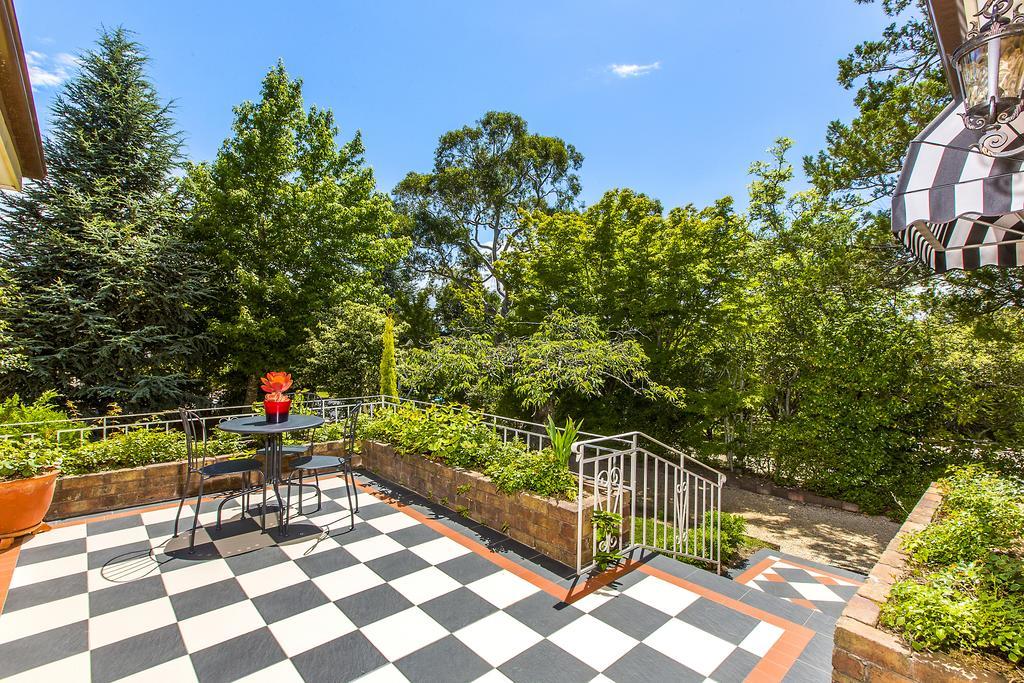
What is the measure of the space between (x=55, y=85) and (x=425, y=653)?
640 inches

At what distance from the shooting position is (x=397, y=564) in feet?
11.0

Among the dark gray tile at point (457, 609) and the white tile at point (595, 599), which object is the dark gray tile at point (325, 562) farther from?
the white tile at point (595, 599)

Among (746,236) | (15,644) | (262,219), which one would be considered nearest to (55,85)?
(262,219)

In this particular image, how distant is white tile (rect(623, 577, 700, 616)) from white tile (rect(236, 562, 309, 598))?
2.37 meters

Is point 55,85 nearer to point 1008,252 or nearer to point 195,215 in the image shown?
point 195,215

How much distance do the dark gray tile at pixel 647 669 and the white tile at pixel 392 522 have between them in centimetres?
239

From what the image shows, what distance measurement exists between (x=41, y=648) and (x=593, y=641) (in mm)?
2970

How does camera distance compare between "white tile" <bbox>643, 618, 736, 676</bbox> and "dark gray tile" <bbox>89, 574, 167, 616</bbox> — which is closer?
"white tile" <bbox>643, 618, 736, 676</bbox>

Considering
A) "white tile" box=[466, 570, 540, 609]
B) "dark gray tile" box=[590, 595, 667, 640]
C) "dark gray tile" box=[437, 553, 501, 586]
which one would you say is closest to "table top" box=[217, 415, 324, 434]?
"dark gray tile" box=[437, 553, 501, 586]

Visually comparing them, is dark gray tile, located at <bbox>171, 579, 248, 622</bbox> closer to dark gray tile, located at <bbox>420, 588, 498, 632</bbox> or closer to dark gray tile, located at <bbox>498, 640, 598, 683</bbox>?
dark gray tile, located at <bbox>420, 588, 498, 632</bbox>

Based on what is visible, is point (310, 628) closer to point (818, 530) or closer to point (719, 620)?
point (719, 620)

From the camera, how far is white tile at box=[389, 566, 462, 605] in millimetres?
2904

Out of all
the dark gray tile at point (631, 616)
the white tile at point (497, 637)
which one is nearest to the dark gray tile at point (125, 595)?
the white tile at point (497, 637)

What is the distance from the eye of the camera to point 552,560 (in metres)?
3.43
